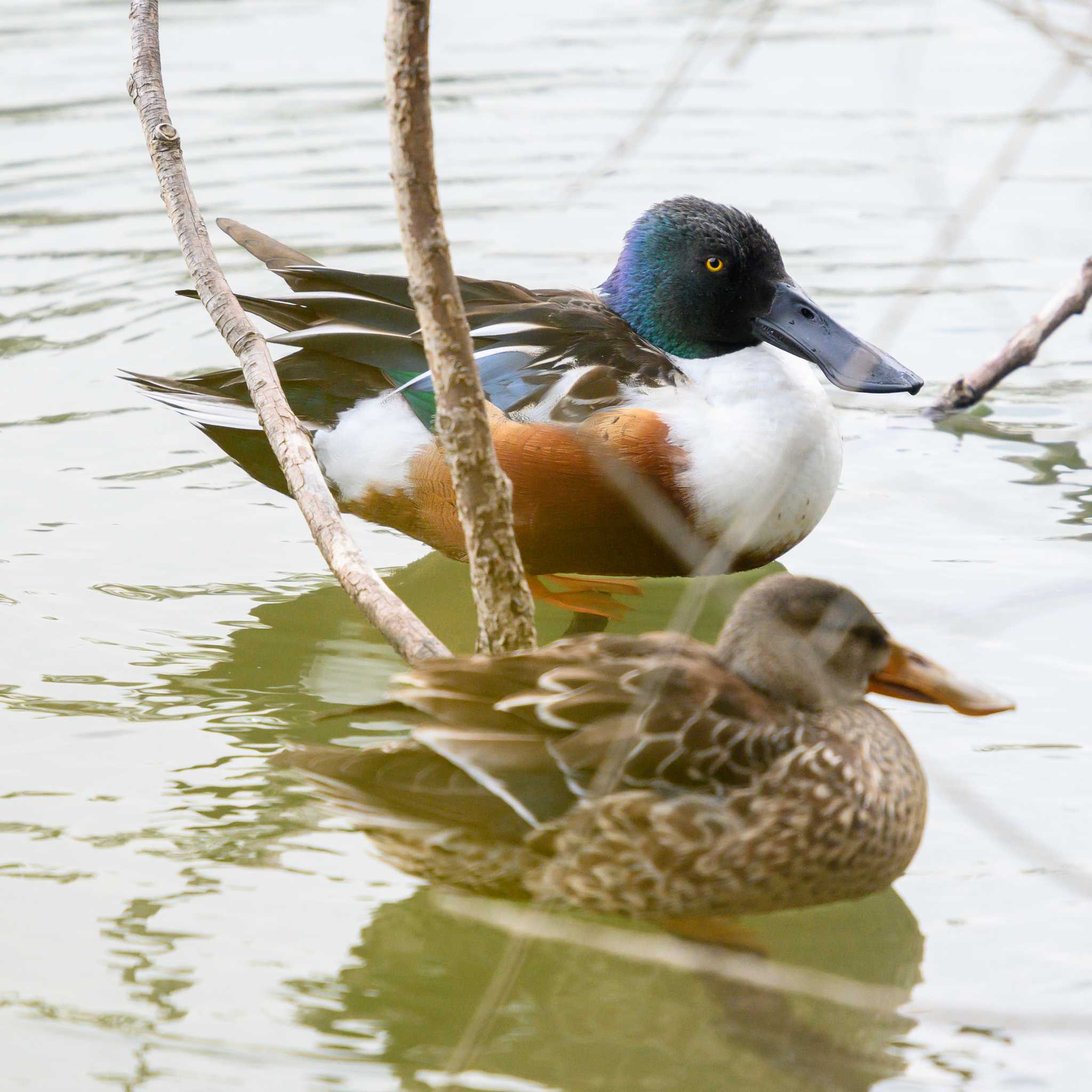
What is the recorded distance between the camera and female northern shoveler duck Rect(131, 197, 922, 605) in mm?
4574

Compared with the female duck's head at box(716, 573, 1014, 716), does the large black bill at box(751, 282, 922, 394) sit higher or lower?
higher

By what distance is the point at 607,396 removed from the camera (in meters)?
4.60

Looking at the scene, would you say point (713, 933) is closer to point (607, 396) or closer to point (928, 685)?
point (928, 685)

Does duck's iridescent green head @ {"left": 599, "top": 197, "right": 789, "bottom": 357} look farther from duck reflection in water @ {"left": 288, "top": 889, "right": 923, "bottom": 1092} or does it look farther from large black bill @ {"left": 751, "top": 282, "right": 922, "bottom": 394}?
duck reflection in water @ {"left": 288, "top": 889, "right": 923, "bottom": 1092}

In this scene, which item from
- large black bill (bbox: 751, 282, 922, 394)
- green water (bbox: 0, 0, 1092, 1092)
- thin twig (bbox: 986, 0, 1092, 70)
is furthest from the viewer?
large black bill (bbox: 751, 282, 922, 394)

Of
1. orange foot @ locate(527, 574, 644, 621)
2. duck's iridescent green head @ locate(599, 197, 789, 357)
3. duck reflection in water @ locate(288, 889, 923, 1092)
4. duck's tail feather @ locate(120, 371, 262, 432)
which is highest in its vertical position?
duck's iridescent green head @ locate(599, 197, 789, 357)

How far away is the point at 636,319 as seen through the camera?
5160 millimetres

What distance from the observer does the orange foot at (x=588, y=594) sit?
4848 mm

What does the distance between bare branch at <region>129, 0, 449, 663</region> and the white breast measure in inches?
37.7

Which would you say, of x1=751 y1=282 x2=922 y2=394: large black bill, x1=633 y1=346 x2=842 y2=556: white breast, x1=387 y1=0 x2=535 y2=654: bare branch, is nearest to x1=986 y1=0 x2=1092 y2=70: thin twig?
x1=387 y1=0 x2=535 y2=654: bare branch

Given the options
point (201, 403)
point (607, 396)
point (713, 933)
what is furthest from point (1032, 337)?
point (713, 933)

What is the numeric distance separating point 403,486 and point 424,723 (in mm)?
1808

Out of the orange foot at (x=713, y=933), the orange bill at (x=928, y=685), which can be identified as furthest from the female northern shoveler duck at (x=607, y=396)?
the orange foot at (x=713, y=933)

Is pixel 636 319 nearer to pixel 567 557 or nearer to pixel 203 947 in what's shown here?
pixel 567 557
